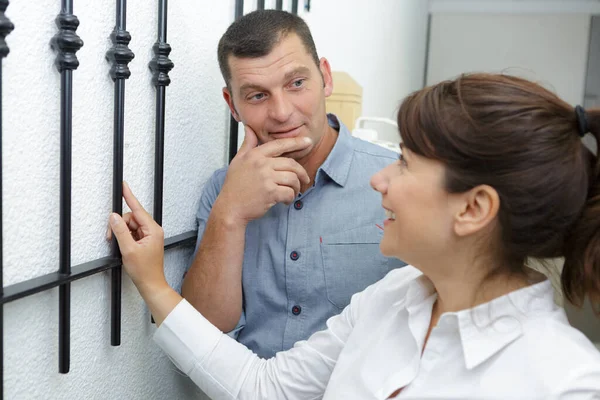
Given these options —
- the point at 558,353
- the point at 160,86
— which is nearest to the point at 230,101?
the point at 160,86

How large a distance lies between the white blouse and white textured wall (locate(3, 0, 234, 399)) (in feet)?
0.41

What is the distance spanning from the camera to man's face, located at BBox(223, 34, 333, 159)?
1240 millimetres

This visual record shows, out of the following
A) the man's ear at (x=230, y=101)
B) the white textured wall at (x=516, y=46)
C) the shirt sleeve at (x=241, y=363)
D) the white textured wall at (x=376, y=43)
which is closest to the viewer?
the shirt sleeve at (x=241, y=363)

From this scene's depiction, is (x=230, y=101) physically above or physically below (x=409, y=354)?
above

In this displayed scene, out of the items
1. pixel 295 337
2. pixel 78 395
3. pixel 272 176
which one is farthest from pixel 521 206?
pixel 78 395

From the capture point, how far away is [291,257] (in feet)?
4.27

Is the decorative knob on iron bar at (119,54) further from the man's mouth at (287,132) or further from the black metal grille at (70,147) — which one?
the man's mouth at (287,132)

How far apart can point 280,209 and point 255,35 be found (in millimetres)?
362

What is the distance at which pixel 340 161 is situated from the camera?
1341 mm

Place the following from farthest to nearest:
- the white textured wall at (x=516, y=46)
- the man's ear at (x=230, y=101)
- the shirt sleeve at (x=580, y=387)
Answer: the white textured wall at (x=516, y=46) < the man's ear at (x=230, y=101) < the shirt sleeve at (x=580, y=387)

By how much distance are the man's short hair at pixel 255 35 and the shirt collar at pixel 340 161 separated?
208mm

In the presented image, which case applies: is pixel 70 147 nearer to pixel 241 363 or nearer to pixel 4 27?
pixel 4 27

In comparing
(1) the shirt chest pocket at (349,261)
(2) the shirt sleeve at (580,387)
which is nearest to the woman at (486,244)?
(2) the shirt sleeve at (580,387)

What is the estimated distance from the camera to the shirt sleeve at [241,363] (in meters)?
1.08
